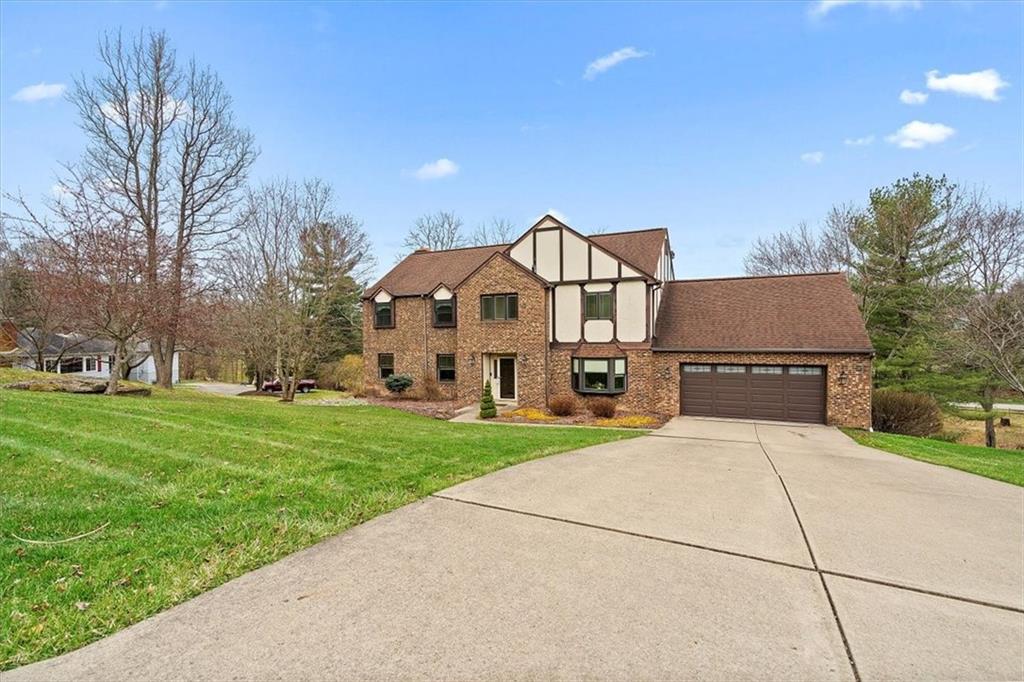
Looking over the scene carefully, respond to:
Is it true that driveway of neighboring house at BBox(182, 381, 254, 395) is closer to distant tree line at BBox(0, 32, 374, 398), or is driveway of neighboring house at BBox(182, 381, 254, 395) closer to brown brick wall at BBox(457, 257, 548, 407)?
distant tree line at BBox(0, 32, 374, 398)

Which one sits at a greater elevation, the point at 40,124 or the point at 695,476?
the point at 40,124

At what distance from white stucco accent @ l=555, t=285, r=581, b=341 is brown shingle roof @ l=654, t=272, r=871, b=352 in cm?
310

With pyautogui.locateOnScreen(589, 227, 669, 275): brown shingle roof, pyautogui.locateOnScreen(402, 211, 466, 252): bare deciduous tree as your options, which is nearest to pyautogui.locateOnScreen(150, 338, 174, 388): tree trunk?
pyautogui.locateOnScreen(589, 227, 669, 275): brown shingle roof

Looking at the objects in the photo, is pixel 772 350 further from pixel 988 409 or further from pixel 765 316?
pixel 988 409

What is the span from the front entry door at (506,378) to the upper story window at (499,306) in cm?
189

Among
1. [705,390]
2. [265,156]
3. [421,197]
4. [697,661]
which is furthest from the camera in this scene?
[421,197]

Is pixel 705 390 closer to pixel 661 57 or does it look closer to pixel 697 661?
pixel 661 57

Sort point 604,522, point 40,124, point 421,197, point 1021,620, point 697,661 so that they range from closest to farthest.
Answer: point 697,661, point 1021,620, point 604,522, point 40,124, point 421,197

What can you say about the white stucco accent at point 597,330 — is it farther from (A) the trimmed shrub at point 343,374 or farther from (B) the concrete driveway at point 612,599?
(A) the trimmed shrub at point 343,374

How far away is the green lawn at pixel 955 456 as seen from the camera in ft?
27.5

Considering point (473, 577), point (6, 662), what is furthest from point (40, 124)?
point (473, 577)

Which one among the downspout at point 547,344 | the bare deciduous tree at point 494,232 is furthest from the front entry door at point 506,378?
the bare deciduous tree at point 494,232

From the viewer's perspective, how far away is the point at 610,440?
10320 mm

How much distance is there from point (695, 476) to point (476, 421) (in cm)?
925
